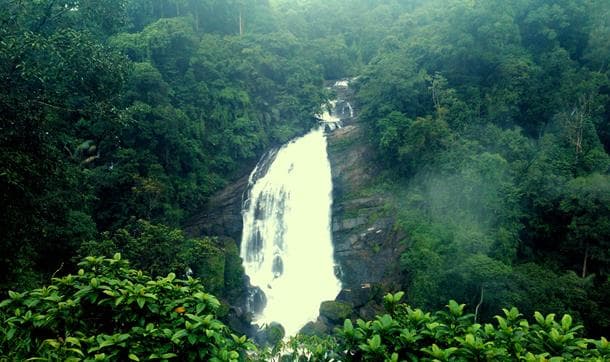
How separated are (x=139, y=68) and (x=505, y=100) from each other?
63.1ft

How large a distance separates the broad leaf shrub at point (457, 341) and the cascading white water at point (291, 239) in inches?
607

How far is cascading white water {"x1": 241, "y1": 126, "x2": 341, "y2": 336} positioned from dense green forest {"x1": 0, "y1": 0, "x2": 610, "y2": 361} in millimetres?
1643

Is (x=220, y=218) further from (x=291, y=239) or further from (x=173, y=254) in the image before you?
(x=173, y=254)

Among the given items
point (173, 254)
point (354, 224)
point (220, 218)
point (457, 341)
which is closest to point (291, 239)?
point (354, 224)

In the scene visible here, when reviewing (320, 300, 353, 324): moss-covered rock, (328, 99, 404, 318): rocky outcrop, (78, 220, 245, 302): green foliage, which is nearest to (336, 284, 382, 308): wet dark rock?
(328, 99, 404, 318): rocky outcrop

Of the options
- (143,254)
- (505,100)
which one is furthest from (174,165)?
(505,100)

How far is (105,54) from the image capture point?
10555 millimetres

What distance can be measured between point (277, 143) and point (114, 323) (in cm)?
2439

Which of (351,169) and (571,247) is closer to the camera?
(571,247)

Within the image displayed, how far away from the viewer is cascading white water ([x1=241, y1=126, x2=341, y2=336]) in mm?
19094

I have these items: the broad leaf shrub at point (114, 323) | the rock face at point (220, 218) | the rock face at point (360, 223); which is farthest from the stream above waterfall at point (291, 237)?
the broad leaf shrub at point (114, 323)

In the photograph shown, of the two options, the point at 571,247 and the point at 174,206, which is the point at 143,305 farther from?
the point at 174,206

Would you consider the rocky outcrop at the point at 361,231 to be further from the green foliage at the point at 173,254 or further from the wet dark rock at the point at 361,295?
the green foliage at the point at 173,254

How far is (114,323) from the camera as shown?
3.32 m
